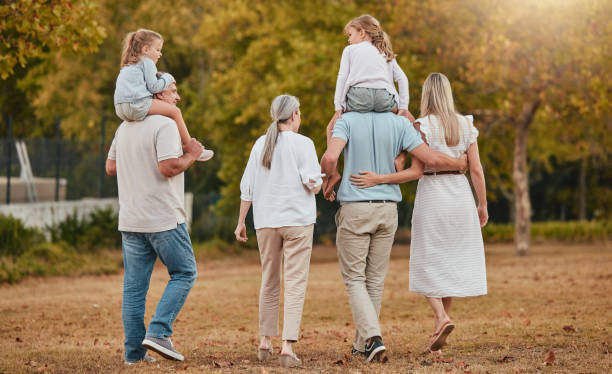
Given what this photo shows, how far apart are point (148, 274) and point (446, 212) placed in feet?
7.44

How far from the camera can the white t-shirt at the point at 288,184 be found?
5742 mm

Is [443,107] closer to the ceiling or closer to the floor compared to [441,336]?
closer to the ceiling

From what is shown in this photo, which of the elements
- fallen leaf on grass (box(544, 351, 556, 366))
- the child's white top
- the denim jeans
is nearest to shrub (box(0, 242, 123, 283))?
the denim jeans

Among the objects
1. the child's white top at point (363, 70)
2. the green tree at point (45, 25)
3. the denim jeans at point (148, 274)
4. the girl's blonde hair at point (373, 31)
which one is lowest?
the denim jeans at point (148, 274)

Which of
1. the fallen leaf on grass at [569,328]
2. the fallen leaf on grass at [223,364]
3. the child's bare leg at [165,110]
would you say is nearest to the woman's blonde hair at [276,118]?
the child's bare leg at [165,110]

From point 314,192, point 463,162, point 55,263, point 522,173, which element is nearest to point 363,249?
point 314,192

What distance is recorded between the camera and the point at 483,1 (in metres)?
19.9

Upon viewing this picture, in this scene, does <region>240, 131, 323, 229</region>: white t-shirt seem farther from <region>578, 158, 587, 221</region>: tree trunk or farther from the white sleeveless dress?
<region>578, 158, 587, 221</region>: tree trunk

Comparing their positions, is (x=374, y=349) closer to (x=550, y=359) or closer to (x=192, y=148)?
(x=550, y=359)

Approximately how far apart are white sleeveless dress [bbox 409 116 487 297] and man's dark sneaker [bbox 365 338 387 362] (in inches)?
27.5

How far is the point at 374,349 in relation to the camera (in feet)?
18.8

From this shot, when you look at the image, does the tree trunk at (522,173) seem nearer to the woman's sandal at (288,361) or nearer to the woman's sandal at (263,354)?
the woman's sandal at (263,354)

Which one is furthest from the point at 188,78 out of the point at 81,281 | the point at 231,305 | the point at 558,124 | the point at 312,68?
the point at 231,305

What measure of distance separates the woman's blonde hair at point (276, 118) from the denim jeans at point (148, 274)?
772mm
